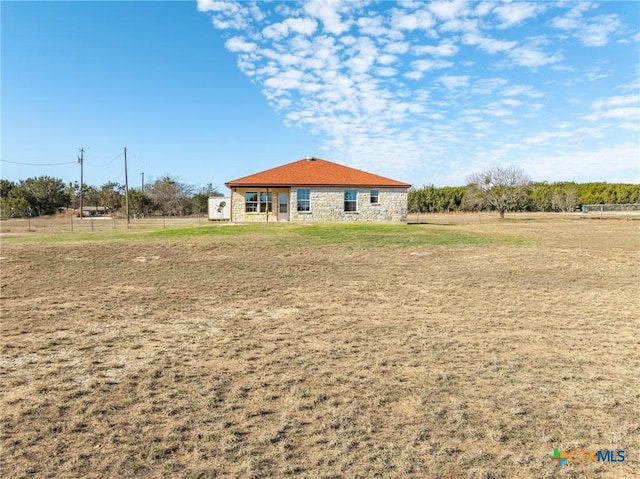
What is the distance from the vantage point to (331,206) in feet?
92.5

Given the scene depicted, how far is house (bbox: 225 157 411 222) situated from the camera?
27.9 m

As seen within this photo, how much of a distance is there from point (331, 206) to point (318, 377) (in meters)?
24.0

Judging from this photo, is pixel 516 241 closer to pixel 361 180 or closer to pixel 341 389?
pixel 361 180

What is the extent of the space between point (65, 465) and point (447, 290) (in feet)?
26.3

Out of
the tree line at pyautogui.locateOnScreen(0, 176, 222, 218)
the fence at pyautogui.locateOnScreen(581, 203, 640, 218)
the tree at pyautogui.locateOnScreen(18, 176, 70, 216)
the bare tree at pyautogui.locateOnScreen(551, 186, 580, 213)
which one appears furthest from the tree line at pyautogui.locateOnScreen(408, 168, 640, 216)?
the tree at pyautogui.locateOnScreen(18, 176, 70, 216)

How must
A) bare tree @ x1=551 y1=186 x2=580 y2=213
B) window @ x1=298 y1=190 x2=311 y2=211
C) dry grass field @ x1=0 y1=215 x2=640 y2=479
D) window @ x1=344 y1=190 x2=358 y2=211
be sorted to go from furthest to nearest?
bare tree @ x1=551 y1=186 x2=580 y2=213 → window @ x1=344 y1=190 x2=358 y2=211 → window @ x1=298 y1=190 x2=311 y2=211 → dry grass field @ x1=0 y1=215 x2=640 y2=479

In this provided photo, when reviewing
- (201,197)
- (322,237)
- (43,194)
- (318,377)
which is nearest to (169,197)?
(201,197)

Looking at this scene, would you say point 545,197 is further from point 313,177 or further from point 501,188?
point 313,177

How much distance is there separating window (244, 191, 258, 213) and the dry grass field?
17.7 m

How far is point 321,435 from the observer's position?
11.1 ft

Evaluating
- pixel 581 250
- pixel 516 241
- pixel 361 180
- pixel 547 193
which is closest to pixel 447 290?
pixel 581 250

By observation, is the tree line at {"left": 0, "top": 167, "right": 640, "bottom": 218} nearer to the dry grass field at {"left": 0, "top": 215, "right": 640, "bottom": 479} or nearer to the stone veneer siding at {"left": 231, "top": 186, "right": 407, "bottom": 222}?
the stone veneer siding at {"left": 231, "top": 186, "right": 407, "bottom": 222}

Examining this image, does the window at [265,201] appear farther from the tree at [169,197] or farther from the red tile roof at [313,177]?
the tree at [169,197]

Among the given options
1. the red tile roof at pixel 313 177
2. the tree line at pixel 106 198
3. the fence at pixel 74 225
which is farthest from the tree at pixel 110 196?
the red tile roof at pixel 313 177
